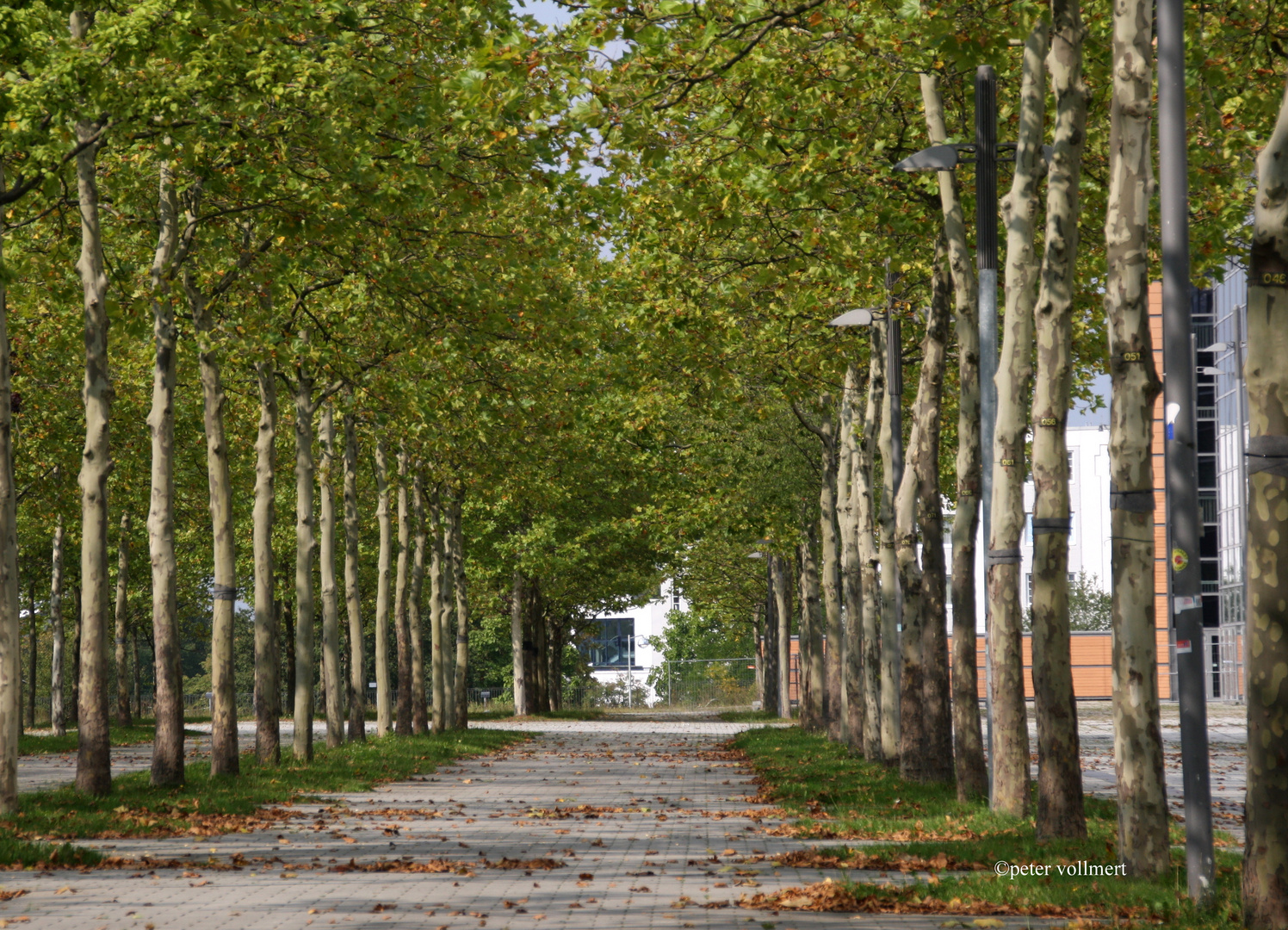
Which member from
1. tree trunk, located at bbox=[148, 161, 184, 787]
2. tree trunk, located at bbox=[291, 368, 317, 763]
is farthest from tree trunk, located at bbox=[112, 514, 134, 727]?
tree trunk, located at bbox=[148, 161, 184, 787]

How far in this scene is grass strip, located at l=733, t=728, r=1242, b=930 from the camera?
8.68 meters

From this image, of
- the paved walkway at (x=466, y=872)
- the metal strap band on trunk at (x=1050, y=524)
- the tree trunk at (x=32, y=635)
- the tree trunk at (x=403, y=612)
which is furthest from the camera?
the tree trunk at (x=32, y=635)

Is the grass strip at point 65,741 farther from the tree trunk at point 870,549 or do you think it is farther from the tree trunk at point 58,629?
Answer: the tree trunk at point 870,549

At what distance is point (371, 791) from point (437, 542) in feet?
56.5

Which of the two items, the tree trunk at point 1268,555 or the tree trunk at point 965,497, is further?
the tree trunk at point 965,497

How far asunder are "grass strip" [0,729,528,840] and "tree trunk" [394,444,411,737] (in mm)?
6042

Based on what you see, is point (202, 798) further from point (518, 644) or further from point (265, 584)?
point (518, 644)

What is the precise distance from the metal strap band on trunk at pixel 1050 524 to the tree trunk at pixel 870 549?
32.1ft

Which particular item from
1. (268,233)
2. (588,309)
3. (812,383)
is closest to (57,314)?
(268,233)

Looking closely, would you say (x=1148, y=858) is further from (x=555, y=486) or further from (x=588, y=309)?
(x=555, y=486)

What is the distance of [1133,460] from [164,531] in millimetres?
11479

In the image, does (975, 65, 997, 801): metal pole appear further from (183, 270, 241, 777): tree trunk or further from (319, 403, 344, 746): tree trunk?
(319, 403, 344, 746): tree trunk

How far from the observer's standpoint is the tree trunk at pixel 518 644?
164 ft

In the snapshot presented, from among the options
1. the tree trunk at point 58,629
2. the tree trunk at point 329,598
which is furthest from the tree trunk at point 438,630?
the tree trunk at point 58,629
